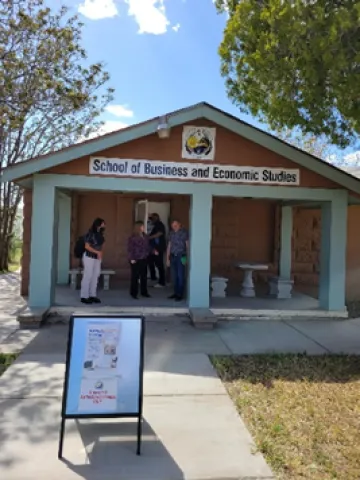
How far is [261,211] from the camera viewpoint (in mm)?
12234

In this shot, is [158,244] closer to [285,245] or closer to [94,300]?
[94,300]

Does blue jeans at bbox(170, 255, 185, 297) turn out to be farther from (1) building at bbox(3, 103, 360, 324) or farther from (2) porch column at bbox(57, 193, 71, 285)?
(2) porch column at bbox(57, 193, 71, 285)

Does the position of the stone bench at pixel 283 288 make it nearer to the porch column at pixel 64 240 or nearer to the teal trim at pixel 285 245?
the teal trim at pixel 285 245

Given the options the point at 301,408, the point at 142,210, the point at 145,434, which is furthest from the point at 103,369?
the point at 142,210

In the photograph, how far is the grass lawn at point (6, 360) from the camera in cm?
547

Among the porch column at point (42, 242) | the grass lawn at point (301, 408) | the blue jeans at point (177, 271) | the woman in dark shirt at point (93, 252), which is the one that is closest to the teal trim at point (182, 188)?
the porch column at point (42, 242)

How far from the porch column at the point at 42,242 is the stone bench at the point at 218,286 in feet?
12.8

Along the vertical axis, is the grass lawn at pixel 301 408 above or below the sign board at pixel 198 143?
below

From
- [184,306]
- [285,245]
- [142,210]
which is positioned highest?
[142,210]

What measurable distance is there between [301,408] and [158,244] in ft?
23.5

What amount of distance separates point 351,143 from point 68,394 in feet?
19.2

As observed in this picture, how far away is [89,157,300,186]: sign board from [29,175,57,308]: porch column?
3.25 feet

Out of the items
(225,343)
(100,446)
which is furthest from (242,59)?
(100,446)

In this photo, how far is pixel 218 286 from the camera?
10.2 meters
